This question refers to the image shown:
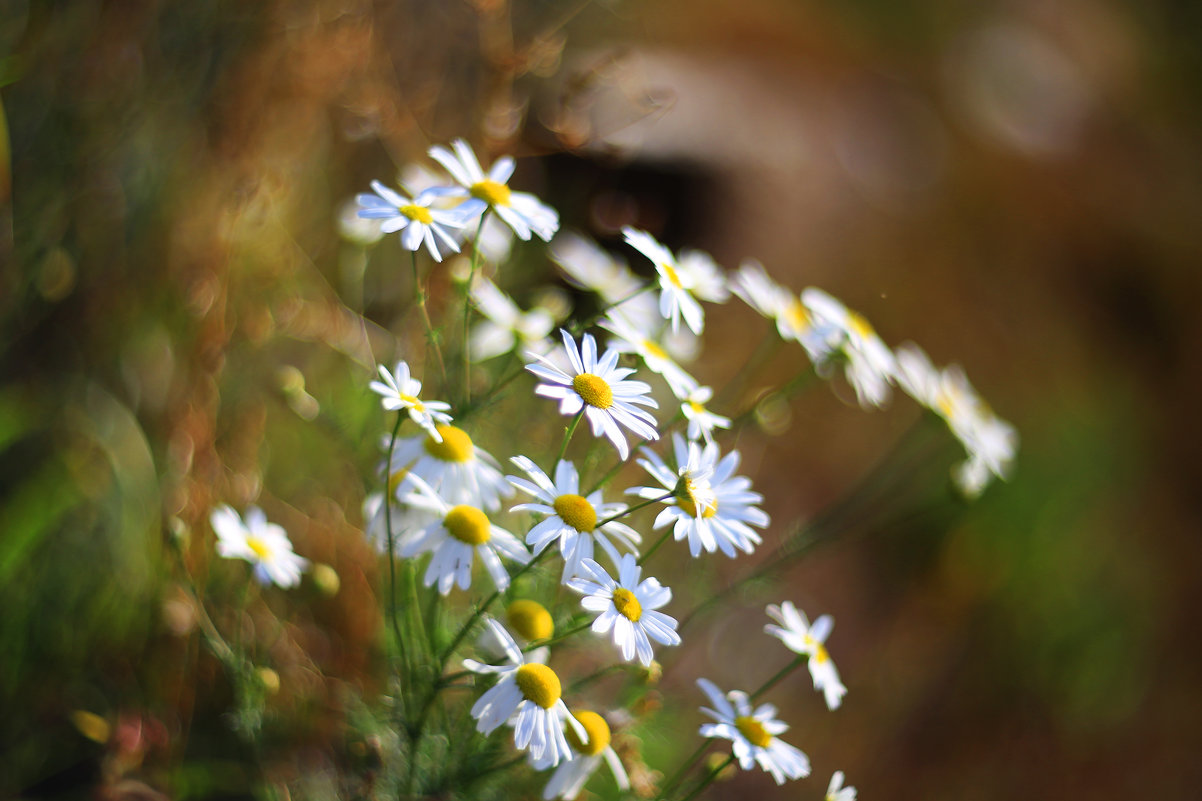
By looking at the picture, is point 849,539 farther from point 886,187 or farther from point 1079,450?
point 886,187

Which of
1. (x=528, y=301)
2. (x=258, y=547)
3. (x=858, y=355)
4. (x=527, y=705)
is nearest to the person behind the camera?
(x=527, y=705)

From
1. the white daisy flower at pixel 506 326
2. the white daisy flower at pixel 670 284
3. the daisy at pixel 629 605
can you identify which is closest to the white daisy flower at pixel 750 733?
the daisy at pixel 629 605

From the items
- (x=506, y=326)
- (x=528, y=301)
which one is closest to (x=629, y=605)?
(x=506, y=326)

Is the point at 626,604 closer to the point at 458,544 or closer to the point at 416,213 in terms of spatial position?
the point at 458,544

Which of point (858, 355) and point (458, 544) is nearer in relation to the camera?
point (458, 544)

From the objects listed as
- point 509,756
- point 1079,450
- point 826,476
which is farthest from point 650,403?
point 1079,450

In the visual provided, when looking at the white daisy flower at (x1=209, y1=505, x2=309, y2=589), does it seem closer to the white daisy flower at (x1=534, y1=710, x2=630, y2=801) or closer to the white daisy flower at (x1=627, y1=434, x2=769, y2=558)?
the white daisy flower at (x1=534, y1=710, x2=630, y2=801)
